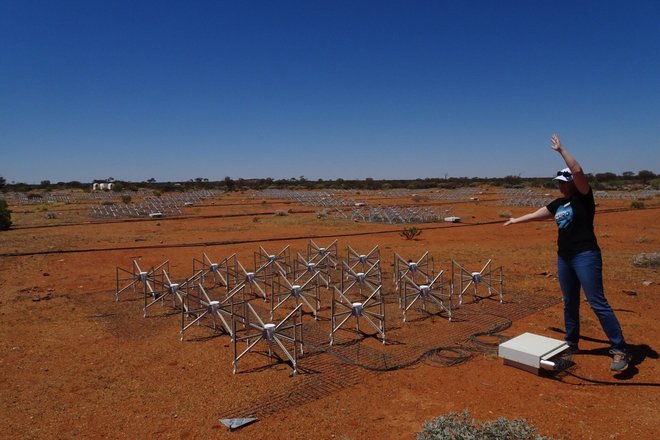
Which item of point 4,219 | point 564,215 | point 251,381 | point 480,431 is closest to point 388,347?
point 251,381

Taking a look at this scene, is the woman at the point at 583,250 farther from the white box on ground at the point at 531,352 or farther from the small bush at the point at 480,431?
the small bush at the point at 480,431

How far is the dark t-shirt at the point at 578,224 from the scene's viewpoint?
19.7 ft

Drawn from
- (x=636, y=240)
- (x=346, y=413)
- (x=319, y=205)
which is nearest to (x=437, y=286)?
(x=346, y=413)

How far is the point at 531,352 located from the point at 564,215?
6.51 feet

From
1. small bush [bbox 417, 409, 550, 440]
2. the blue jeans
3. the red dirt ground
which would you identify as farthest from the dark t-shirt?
small bush [bbox 417, 409, 550, 440]

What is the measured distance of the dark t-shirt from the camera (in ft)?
19.7

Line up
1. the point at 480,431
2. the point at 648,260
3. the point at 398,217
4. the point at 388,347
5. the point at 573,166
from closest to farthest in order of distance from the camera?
1. the point at 480,431
2. the point at 573,166
3. the point at 388,347
4. the point at 648,260
5. the point at 398,217

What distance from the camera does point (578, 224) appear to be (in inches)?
237

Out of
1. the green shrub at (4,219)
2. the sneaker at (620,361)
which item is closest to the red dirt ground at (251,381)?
the sneaker at (620,361)

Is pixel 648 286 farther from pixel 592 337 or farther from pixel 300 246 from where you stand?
pixel 300 246

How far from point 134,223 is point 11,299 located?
811 inches

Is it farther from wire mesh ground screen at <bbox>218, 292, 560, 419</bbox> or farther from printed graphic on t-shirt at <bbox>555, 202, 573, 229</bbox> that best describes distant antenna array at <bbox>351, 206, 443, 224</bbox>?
printed graphic on t-shirt at <bbox>555, 202, 573, 229</bbox>

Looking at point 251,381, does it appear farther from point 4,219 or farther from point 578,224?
point 4,219

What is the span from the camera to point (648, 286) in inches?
431
